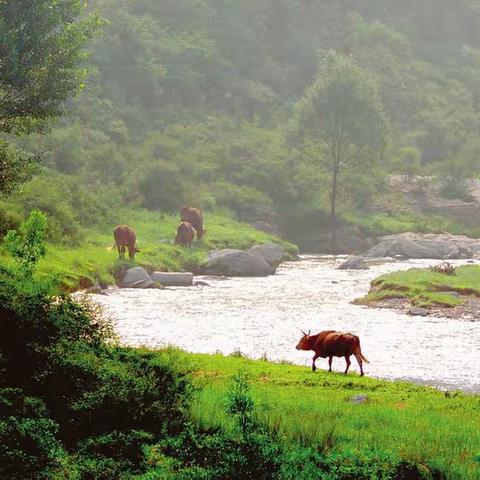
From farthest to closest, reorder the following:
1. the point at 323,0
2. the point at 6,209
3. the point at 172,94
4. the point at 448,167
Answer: the point at 323,0 < the point at 172,94 < the point at 448,167 < the point at 6,209

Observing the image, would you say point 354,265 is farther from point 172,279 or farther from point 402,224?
point 402,224

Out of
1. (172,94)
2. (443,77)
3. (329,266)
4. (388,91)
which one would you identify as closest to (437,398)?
(329,266)

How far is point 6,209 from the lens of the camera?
3481cm

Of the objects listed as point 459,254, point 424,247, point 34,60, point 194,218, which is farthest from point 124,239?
point 459,254

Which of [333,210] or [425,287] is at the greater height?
[333,210]

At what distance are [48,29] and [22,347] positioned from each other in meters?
22.4

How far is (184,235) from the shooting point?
48062 mm

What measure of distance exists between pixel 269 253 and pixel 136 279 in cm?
1422

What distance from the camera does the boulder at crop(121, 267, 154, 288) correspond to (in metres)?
37.4

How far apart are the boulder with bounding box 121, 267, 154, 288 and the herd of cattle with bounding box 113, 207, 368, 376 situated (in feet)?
7.40

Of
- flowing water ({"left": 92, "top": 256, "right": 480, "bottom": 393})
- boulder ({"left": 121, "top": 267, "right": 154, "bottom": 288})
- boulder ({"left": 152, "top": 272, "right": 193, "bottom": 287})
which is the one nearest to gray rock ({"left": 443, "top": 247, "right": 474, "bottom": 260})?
flowing water ({"left": 92, "top": 256, "right": 480, "bottom": 393})

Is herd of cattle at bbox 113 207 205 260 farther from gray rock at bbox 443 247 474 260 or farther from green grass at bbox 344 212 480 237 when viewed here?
green grass at bbox 344 212 480 237

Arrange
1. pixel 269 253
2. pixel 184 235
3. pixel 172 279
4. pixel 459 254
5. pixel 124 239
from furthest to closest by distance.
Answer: pixel 459 254 → pixel 269 253 → pixel 184 235 → pixel 124 239 → pixel 172 279

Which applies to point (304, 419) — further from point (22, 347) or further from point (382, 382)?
point (382, 382)
